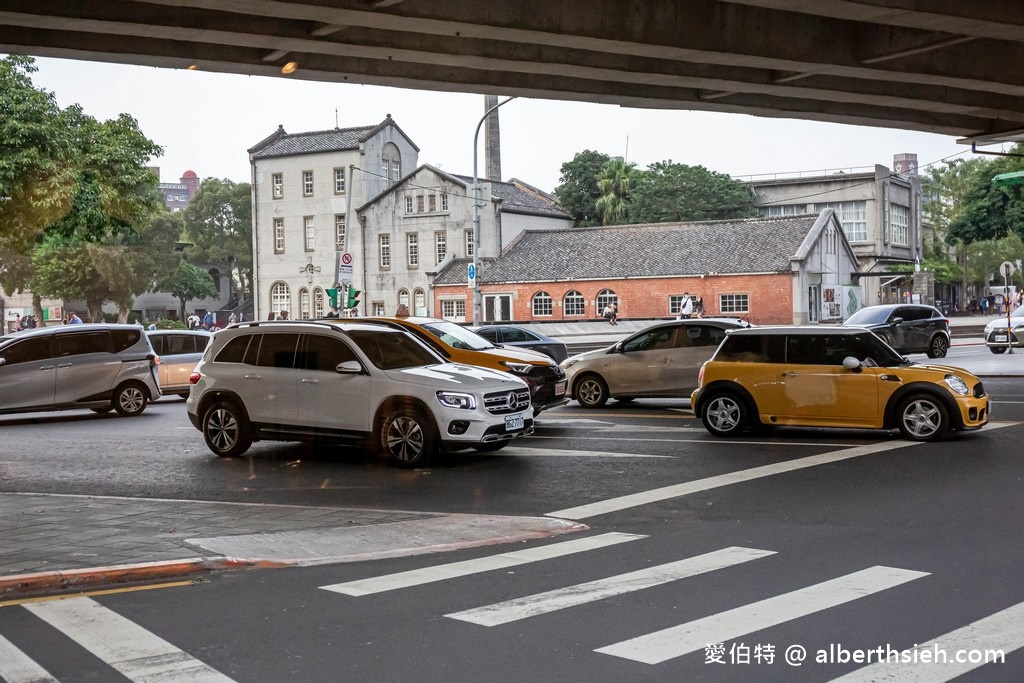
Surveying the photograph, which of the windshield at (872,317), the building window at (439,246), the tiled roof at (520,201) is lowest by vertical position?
the windshield at (872,317)

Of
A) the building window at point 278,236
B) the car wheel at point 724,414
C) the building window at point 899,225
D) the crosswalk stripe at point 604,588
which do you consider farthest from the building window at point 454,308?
the crosswalk stripe at point 604,588

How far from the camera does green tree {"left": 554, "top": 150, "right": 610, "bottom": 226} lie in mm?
82562

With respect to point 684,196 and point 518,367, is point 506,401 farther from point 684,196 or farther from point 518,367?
point 684,196

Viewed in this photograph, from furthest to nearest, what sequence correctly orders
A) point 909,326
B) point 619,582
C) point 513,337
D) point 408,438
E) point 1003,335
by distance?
point 1003,335, point 909,326, point 513,337, point 408,438, point 619,582

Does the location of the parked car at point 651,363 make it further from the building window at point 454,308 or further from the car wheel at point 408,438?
the building window at point 454,308

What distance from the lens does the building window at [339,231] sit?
74.2 metres

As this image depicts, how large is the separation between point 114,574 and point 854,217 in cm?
8028

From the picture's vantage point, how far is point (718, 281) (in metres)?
59.2

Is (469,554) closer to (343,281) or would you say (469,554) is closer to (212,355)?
(212,355)

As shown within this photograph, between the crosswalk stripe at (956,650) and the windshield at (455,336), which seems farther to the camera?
the windshield at (455,336)

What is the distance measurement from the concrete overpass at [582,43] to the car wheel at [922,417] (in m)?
5.14

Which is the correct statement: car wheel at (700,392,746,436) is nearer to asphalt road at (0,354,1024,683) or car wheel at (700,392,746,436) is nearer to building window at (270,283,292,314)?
asphalt road at (0,354,1024,683)

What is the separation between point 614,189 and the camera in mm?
81438

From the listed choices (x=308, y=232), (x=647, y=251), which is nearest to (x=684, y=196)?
(x=647, y=251)
